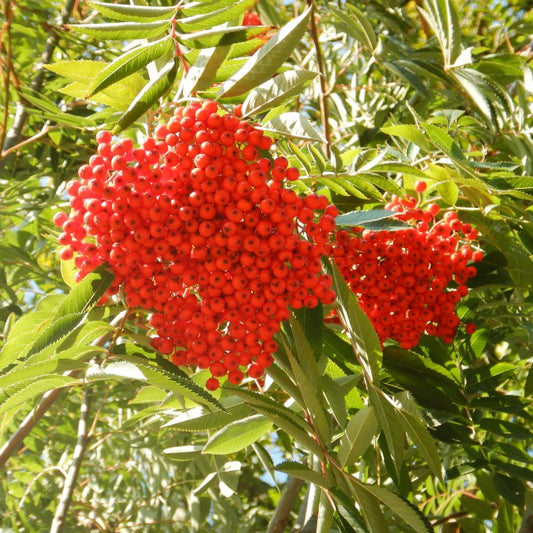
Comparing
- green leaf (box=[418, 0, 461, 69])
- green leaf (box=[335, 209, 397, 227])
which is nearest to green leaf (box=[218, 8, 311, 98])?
green leaf (box=[335, 209, 397, 227])

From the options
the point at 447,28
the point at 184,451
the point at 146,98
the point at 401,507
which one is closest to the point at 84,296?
the point at 146,98

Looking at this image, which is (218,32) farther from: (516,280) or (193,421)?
(516,280)

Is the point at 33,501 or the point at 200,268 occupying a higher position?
the point at 200,268

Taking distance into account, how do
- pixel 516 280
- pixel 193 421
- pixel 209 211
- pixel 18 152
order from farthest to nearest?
pixel 18 152 → pixel 516 280 → pixel 193 421 → pixel 209 211

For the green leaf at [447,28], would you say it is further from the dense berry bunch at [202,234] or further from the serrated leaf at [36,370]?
the serrated leaf at [36,370]

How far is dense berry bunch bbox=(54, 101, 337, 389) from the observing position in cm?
138

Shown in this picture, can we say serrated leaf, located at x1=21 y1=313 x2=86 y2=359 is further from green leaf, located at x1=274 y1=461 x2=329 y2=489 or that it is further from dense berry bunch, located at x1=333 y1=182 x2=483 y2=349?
dense berry bunch, located at x1=333 y1=182 x2=483 y2=349

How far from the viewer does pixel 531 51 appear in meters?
3.53

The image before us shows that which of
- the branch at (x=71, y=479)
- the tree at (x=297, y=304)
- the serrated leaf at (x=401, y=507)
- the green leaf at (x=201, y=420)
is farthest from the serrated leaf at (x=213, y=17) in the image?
the branch at (x=71, y=479)

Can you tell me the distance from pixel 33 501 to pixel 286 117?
8.26ft

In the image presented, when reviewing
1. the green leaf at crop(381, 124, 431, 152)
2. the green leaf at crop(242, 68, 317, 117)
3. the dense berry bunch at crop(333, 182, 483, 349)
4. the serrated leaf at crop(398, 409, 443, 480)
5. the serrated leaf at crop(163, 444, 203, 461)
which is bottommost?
the serrated leaf at crop(163, 444, 203, 461)

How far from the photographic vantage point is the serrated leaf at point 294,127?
1359mm

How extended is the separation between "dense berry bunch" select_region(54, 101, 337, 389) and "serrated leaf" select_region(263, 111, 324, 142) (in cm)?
5

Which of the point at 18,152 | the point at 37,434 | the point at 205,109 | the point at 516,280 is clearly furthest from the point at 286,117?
the point at 37,434
